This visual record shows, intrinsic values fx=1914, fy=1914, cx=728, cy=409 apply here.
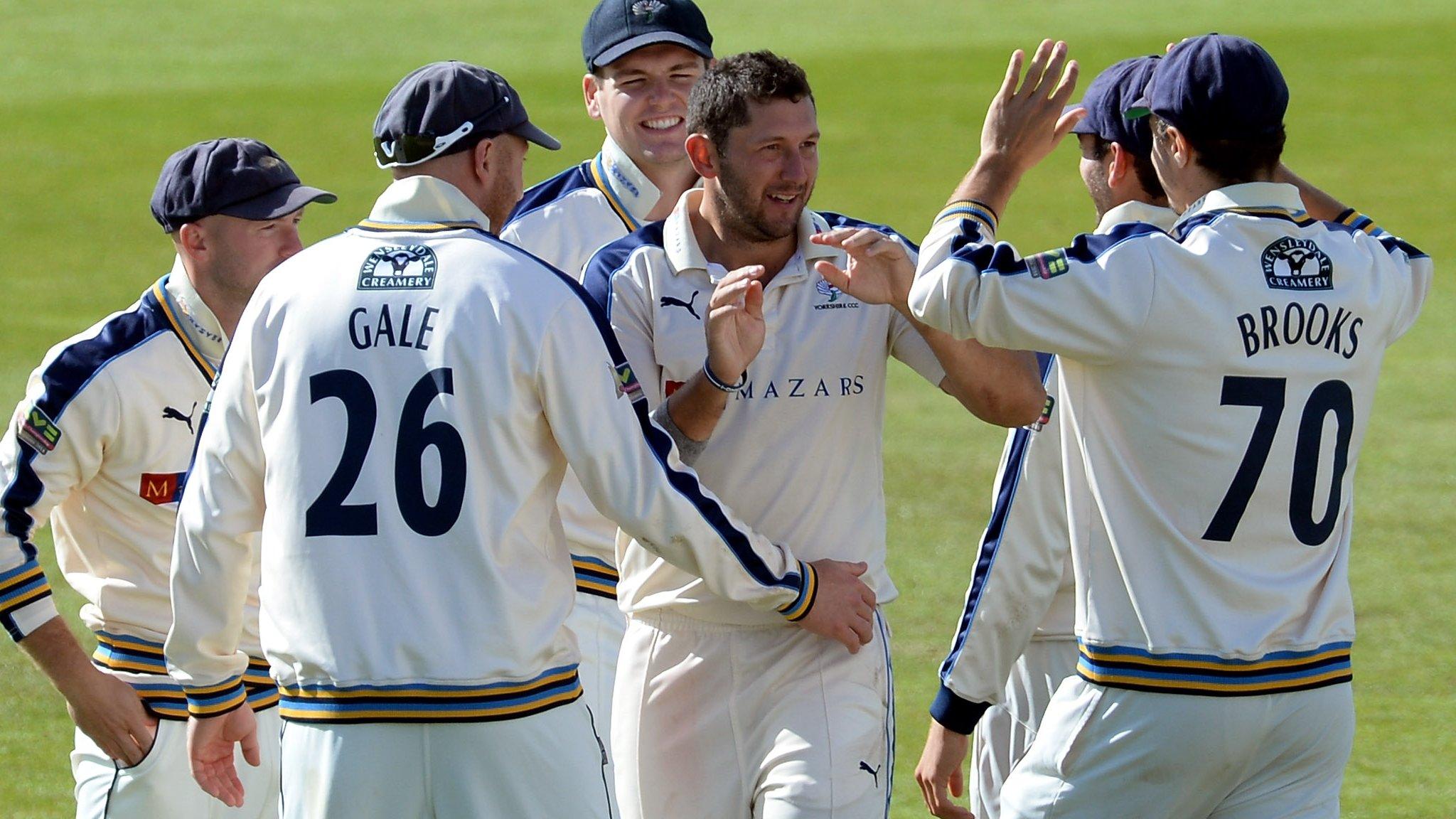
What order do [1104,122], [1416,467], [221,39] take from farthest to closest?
[221,39] → [1416,467] → [1104,122]

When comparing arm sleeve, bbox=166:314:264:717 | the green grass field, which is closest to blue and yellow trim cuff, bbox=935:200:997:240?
arm sleeve, bbox=166:314:264:717

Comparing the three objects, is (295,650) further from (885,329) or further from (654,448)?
(885,329)

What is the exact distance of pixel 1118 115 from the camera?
182 inches

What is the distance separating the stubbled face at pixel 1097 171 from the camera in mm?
4738

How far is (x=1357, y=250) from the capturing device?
395cm

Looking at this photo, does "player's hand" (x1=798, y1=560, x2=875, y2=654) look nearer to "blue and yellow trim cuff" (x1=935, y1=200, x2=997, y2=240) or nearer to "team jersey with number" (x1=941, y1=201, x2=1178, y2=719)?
"team jersey with number" (x1=941, y1=201, x2=1178, y2=719)

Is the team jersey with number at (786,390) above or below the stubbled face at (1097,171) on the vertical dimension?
below

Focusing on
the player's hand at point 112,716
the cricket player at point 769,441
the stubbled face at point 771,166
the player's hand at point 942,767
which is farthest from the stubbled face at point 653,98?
the player's hand at point 112,716

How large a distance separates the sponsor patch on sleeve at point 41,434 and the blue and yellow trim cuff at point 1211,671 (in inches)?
98.6

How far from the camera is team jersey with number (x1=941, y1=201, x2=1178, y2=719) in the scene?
4551mm

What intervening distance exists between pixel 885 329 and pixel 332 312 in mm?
1275

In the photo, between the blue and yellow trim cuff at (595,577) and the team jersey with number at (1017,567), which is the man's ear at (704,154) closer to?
the team jersey with number at (1017,567)

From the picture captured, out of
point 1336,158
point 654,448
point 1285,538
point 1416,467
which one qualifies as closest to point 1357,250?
point 1285,538

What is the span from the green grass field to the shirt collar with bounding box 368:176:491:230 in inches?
135
